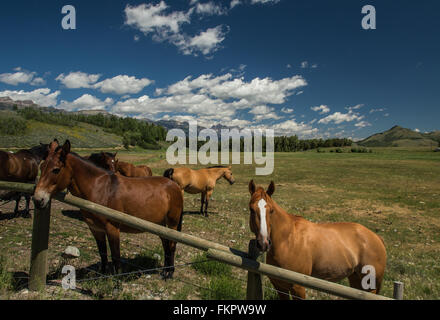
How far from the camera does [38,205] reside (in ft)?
11.6

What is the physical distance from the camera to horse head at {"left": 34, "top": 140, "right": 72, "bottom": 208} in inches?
142

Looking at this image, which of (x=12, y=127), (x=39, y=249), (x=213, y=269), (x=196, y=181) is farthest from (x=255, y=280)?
(x=12, y=127)

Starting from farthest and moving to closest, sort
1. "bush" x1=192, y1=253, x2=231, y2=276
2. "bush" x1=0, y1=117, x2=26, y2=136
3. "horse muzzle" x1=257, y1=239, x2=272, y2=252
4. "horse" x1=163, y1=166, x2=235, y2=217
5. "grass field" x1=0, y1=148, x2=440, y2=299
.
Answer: "bush" x1=0, y1=117, x2=26, y2=136 < "horse" x1=163, y1=166, x2=235, y2=217 < "bush" x1=192, y1=253, x2=231, y2=276 < "grass field" x1=0, y1=148, x2=440, y2=299 < "horse muzzle" x1=257, y1=239, x2=272, y2=252

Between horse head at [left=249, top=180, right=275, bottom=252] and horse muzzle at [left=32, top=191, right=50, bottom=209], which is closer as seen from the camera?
horse head at [left=249, top=180, right=275, bottom=252]

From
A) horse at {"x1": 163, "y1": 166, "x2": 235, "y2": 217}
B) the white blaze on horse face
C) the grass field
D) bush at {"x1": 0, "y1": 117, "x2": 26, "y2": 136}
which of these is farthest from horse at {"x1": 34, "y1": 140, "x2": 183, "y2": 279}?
bush at {"x1": 0, "y1": 117, "x2": 26, "y2": 136}

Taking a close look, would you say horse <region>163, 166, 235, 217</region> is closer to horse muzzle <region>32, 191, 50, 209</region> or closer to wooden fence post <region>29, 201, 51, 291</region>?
wooden fence post <region>29, 201, 51, 291</region>

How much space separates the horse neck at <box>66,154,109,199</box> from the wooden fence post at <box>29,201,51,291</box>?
694 mm

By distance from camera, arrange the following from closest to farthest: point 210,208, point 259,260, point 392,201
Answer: point 259,260, point 210,208, point 392,201

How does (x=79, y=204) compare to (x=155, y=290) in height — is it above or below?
above

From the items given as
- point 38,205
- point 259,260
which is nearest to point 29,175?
point 38,205

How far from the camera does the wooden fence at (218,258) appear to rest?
2441mm
